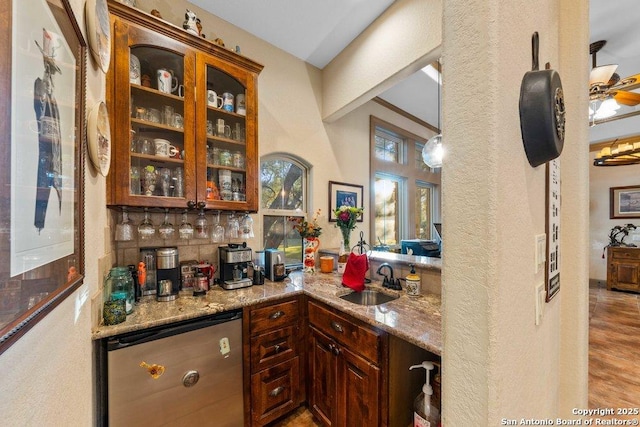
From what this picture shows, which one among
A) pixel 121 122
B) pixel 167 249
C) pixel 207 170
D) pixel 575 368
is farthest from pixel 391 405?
pixel 121 122

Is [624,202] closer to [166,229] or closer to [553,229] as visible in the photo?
[553,229]

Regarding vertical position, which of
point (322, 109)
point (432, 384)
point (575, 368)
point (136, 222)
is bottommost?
point (432, 384)

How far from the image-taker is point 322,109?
279cm

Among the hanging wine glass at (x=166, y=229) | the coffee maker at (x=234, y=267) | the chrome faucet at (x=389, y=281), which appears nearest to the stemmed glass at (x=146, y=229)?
the hanging wine glass at (x=166, y=229)

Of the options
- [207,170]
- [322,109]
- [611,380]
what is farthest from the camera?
[322,109]

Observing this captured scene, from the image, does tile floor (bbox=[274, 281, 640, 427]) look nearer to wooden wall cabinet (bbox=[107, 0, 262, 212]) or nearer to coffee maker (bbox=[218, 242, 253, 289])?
coffee maker (bbox=[218, 242, 253, 289])

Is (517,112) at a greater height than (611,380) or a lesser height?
greater

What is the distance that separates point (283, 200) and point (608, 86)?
120 inches

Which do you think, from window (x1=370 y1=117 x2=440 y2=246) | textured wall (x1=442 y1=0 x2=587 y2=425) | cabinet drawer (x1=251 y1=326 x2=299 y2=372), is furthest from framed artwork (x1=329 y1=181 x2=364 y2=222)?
textured wall (x1=442 y1=0 x2=587 y2=425)

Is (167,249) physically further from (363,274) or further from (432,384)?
(432,384)

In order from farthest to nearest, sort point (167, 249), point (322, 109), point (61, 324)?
1. point (322, 109)
2. point (167, 249)
3. point (61, 324)

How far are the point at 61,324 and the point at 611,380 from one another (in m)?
3.63

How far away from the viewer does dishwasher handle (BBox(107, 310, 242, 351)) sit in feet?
3.78

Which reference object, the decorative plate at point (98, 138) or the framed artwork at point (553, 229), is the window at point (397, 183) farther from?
the decorative plate at point (98, 138)
